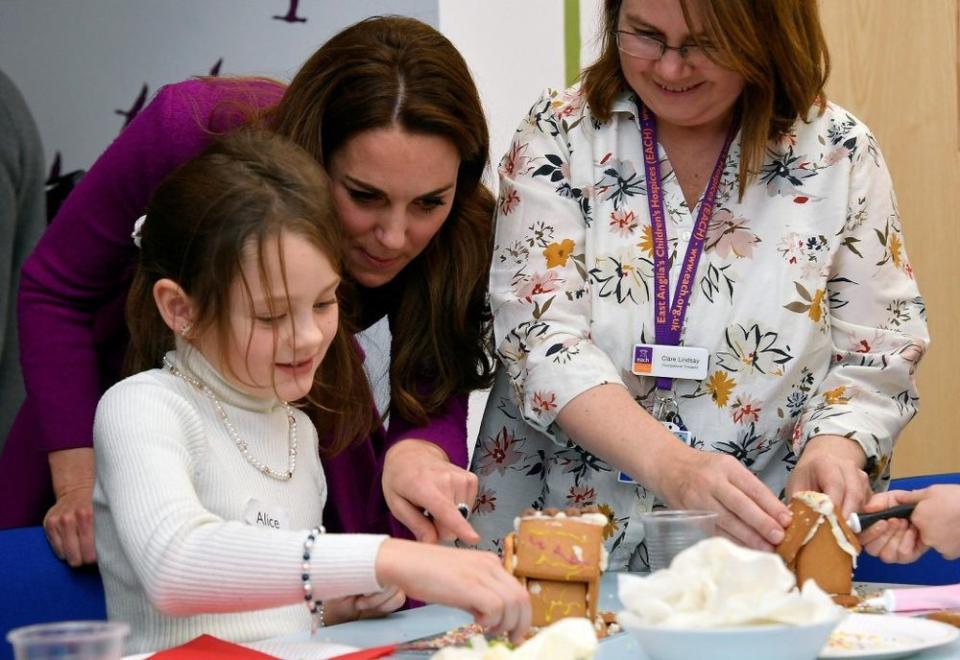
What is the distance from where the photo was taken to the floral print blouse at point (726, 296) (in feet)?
5.98

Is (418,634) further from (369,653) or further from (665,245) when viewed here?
(665,245)

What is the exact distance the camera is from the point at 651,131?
1940 mm

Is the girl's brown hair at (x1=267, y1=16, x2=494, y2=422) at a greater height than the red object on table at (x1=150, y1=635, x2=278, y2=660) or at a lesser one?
greater

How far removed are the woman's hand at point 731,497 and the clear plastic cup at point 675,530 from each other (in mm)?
198

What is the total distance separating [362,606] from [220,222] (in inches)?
18.3

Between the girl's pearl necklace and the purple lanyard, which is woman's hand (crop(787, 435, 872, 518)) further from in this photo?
the girl's pearl necklace

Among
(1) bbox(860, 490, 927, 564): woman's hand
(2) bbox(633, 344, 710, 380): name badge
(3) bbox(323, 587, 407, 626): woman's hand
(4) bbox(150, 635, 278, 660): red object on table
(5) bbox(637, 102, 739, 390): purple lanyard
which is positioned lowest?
(3) bbox(323, 587, 407, 626): woman's hand

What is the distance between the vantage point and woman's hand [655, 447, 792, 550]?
144 centimetres

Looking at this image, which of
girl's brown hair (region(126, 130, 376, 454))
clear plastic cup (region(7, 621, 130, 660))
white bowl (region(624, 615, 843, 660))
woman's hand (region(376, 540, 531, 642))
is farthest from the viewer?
girl's brown hair (region(126, 130, 376, 454))

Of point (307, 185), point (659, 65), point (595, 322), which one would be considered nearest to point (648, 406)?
point (595, 322)

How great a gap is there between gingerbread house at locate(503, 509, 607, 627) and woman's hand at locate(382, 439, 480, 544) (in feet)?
0.51

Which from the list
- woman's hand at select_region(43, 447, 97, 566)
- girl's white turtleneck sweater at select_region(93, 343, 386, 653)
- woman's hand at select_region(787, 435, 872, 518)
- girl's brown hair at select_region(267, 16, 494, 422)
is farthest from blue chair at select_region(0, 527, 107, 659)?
woman's hand at select_region(787, 435, 872, 518)

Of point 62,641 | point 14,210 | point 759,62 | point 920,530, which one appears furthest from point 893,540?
point 14,210

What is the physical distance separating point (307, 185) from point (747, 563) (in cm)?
79
